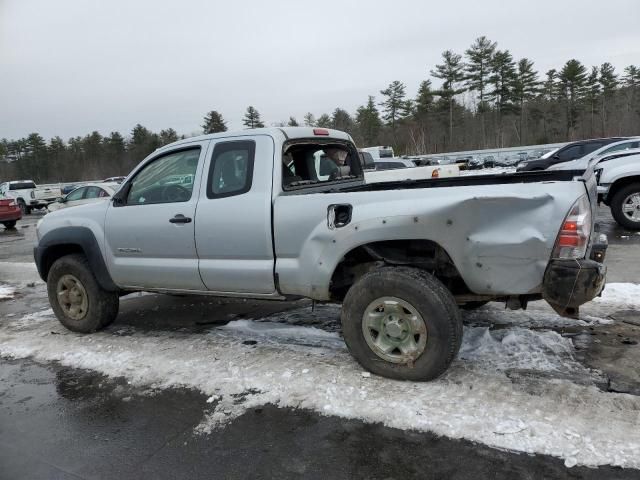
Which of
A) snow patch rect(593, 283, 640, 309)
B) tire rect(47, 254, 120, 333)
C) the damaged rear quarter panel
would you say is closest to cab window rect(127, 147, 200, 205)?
tire rect(47, 254, 120, 333)

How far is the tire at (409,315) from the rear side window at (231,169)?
4.44 ft

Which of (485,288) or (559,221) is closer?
(559,221)

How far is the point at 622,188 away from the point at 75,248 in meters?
9.41

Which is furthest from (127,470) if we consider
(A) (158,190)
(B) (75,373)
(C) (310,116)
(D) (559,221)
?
(C) (310,116)

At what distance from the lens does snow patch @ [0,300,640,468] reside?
9.63 ft

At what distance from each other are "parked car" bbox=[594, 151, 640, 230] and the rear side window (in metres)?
7.51

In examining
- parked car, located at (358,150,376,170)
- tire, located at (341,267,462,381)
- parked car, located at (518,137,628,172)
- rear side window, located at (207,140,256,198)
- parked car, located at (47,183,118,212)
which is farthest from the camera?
parked car, located at (518,137,628,172)

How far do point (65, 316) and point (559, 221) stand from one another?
16.2 feet

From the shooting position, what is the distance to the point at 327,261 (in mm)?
3799

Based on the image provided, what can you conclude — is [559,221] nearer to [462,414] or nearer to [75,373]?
[462,414]

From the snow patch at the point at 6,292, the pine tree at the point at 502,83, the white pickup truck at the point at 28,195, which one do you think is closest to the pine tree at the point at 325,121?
the pine tree at the point at 502,83

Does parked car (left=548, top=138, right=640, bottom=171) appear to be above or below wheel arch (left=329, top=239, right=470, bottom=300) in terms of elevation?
above

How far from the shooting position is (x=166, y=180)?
4781 millimetres

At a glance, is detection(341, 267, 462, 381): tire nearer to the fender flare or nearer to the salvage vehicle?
the fender flare
